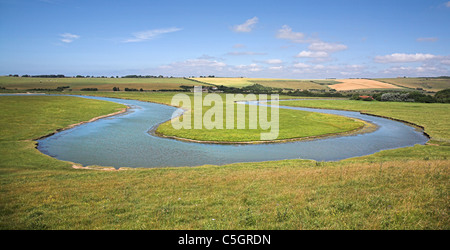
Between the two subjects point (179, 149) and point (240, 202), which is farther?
point (179, 149)

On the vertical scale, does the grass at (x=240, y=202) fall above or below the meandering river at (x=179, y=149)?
above

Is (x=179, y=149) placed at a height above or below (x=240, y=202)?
below

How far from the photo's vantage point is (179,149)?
38281 millimetres

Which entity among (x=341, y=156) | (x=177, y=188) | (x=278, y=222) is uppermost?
(x=278, y=222)

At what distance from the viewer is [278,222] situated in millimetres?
9133

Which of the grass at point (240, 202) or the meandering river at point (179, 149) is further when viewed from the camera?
the meandering river at point (179, 149)

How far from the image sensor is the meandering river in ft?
107

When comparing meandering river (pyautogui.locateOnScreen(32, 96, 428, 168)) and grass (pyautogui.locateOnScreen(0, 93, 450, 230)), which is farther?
meandering river (pyautogui.locateOnScreen(32, 96, 428, 168))

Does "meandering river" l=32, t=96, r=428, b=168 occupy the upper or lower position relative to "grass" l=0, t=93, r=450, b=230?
lower

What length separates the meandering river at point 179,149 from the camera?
32.5 metres
